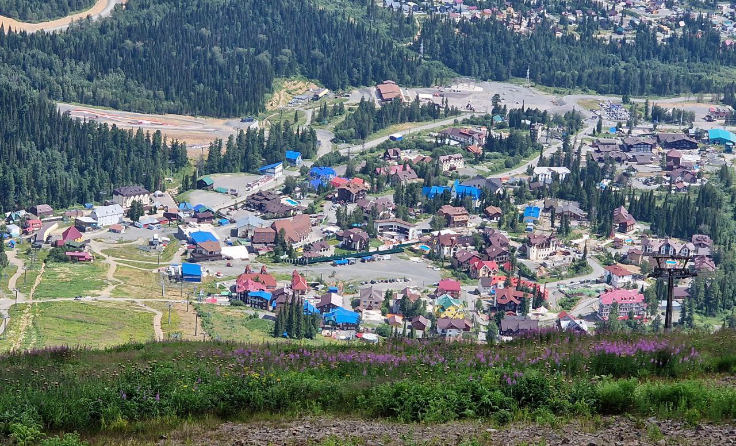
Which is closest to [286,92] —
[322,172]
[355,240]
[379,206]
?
[322,172]

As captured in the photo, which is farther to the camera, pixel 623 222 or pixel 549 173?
pixel 549 173

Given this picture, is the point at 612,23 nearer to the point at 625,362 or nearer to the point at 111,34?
the point at 111,34

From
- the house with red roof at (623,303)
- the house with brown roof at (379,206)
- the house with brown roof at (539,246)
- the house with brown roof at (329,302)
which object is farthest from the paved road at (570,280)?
the house with brown roof at (379,206)

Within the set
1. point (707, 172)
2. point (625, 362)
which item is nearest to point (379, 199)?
point (707, 172)

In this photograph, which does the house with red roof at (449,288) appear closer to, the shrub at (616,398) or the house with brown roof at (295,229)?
the house with brown roof at (295,229)

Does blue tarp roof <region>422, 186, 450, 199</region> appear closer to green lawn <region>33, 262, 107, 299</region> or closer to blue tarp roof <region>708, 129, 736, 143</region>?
green lawn <region>33, 262, 107, 299</region>

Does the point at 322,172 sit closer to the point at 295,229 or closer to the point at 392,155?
the point at 392,155
